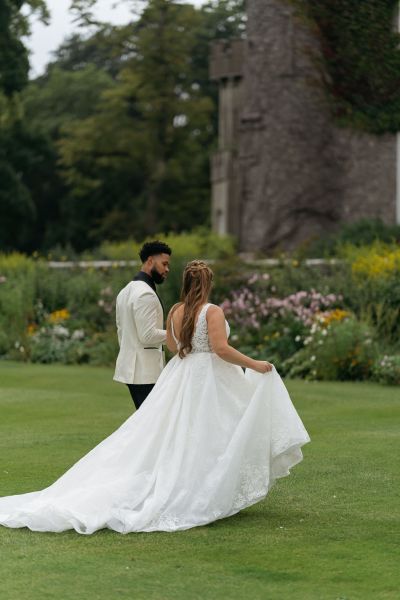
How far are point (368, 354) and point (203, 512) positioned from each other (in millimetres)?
10575

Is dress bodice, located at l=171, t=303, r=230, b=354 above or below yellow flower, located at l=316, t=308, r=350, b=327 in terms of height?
above

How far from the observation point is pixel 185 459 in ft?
25.2

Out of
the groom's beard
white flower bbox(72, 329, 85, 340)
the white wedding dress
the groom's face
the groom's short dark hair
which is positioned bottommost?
white flower bbox(72, 329, 85, 340)

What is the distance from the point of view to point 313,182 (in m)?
31.7

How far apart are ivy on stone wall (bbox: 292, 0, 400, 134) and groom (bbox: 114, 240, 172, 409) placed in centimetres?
1257

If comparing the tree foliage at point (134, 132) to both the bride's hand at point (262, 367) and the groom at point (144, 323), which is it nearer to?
the groom at point (144, 323)

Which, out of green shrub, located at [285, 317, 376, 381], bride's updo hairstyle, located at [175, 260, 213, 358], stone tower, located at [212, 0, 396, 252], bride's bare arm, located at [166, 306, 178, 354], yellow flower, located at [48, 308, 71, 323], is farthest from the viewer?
stone tower, located at [212, 0, 396, 252]

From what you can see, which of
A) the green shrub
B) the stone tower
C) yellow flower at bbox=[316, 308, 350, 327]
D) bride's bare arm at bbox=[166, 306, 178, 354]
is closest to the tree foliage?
the stone tower

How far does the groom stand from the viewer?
349 inches

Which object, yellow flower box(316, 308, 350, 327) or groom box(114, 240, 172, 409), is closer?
groom box(114, 240, 172, 409)

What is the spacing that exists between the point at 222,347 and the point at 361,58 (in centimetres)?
1427

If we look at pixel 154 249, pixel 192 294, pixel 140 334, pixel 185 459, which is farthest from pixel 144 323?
pixel 185 459

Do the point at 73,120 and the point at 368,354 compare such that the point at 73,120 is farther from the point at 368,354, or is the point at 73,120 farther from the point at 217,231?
the point at 368,354

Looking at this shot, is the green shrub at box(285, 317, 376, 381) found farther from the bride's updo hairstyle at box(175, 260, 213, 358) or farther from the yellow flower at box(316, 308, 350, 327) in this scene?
the bride's updo hairstyle at box(175, 260, 213, 358)
